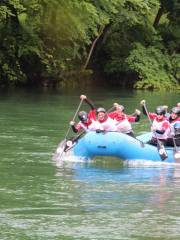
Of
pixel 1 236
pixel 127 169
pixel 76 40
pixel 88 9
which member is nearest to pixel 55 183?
pixel 127 169

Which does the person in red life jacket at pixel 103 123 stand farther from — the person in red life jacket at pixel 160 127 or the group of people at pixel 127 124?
the person in red life jacket at pixel 160 127

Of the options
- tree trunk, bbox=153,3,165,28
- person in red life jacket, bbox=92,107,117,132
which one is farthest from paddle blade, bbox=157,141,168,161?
tree trunk, bbox=153,3,165,28

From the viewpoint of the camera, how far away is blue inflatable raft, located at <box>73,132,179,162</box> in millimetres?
15852

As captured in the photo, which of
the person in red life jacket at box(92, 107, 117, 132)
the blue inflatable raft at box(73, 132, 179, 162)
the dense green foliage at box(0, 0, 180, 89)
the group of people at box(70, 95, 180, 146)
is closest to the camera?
the blue inflatable raft at box(73, 132, 179, 162)

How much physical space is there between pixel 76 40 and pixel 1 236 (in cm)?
2888

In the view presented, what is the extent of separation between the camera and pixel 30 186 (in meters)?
13.2

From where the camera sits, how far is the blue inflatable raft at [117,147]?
1585 centimetres

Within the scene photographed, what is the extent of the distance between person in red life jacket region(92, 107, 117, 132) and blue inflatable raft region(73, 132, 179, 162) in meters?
0.26

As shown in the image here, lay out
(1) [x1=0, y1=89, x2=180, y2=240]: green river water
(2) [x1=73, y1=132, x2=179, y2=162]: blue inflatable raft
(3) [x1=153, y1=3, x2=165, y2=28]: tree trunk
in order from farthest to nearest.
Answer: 1. (3) [x1=153, y1=3, x2=165, y2=28]: tree trunk
2. (2) [x1=73, y1=132, x2=179, y2=162]: blue inflatable raft
3. (1) [x1=0, y1=89, x2=180, y2=240]: green river water

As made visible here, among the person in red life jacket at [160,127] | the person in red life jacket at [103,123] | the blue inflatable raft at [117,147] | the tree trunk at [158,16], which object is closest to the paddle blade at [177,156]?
the blue inflatable raft at [117,147]

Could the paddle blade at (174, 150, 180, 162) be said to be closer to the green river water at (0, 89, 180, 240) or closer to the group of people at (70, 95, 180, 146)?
the green river water at (0, 89, 180, 240)

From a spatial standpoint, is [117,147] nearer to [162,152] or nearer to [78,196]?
[162,152]

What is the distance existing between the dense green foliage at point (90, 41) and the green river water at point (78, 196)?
15148 mm

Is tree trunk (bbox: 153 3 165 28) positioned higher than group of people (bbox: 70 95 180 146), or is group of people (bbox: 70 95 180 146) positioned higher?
group of people (bbox: 70 95 180 146)
